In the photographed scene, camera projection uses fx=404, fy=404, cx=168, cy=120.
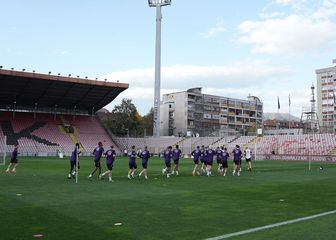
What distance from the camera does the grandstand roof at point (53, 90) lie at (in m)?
58.7

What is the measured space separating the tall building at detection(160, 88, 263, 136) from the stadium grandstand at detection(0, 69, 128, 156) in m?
40.6

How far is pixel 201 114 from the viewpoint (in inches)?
4734

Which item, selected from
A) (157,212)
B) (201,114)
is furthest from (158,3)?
(157,212)

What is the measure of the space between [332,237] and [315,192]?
933 centimetres

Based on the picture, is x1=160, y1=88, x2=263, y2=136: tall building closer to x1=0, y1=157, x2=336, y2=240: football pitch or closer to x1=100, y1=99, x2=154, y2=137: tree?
x1=100, y1=99, x2=154, y2=137: tree

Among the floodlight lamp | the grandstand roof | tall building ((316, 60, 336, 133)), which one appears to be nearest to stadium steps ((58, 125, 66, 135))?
the grandstand roof

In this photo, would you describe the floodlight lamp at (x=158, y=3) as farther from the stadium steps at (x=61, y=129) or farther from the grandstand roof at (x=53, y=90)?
the stadium steps at (x=61, y=129)

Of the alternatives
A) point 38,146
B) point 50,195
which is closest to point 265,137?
point 38,146

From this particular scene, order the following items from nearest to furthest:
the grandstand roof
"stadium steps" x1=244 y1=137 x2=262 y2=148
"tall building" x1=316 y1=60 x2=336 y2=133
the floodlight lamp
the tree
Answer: the grandstand roof → "stadium steps" x1=244 y1=137 x2=262 y2=148 → the floodlight lamp → the tree → "tall building" x1=316 y1=60 x2=336 y2=133

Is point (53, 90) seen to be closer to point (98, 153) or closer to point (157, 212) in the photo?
point (98, 153)

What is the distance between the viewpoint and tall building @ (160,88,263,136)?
117m

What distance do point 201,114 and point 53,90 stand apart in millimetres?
62803

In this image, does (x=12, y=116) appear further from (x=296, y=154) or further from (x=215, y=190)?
(x=215, y=190)

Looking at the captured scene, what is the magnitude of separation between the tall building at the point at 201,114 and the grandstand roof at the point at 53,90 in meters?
43.5
